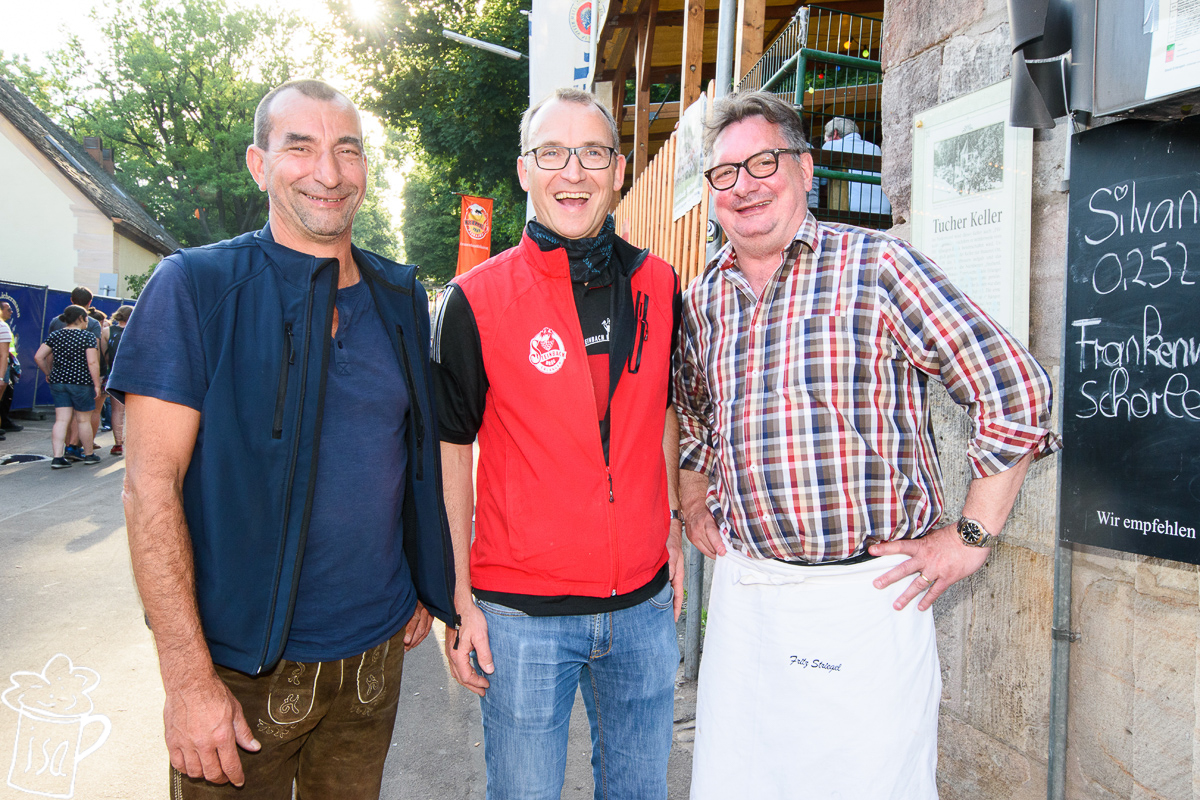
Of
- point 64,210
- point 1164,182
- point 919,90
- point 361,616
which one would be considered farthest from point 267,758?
point 64,210

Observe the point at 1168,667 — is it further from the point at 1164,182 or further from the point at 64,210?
the point at 64,210

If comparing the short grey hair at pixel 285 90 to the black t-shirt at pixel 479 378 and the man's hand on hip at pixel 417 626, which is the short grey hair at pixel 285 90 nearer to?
the black t-shirt at pixel 479 378

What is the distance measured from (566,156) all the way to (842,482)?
44.2 inches

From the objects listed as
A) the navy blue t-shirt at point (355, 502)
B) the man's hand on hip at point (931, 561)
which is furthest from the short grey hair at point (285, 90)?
the man's hand on hip at point (931, 561)

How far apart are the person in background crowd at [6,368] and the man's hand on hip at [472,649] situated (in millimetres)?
11135

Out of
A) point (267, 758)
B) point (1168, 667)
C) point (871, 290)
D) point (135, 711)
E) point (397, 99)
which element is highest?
point (397, 99)

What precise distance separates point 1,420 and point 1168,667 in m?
14.7

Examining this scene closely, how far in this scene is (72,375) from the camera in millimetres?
9406

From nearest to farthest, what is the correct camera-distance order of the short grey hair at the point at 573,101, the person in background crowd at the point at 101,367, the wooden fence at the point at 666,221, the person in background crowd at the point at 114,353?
the short grey hair at the point at 573,101 → the wooden fence at the point at 666,221 → the person in background crowd at the point at 114,353 → the person in background crowd at the point at 101,367

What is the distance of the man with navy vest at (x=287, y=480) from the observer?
1697 millimetres

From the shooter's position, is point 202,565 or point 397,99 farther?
point 397,99

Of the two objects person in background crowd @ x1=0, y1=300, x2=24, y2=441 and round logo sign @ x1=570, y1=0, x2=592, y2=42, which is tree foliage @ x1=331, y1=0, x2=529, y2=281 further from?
person in background crowd @ x1=0, y1=300, x2=24, y2=441

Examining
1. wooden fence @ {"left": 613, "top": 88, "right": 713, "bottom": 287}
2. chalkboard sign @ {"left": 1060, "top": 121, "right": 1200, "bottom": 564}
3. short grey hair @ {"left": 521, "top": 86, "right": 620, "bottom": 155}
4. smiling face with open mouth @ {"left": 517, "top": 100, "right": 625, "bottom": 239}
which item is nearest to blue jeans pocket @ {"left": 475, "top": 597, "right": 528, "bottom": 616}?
smiling face with open mouth @ {"left": 517, "top": 100, "right": 625, "bottom": 239}

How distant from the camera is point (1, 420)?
1209cm
